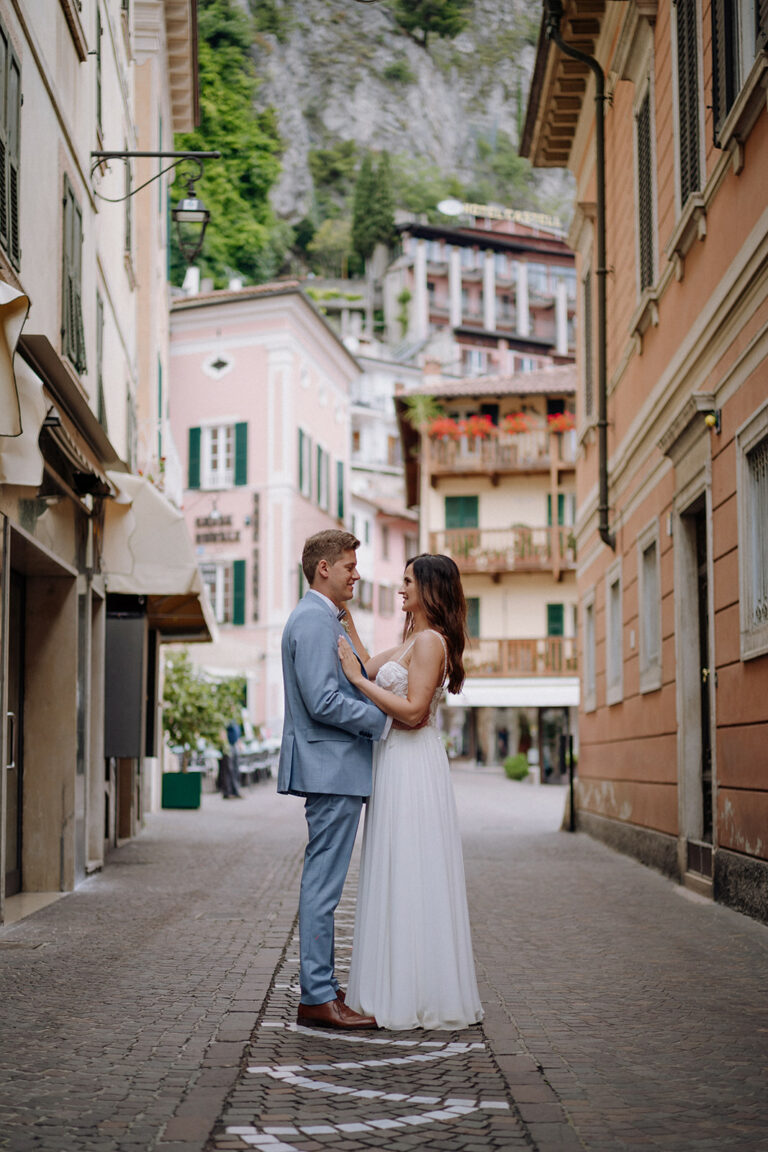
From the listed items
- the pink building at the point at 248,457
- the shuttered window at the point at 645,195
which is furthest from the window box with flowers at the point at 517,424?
the shuttered window at the point at 645,195

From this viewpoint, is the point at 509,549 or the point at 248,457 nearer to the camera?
the point at 248,457

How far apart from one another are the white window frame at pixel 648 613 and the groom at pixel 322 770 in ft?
25.4

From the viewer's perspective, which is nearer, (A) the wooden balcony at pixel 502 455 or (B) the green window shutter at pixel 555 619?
(A) the wooden balcony at pixel 502 455

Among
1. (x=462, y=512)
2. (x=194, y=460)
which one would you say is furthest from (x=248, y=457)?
(x=462, y=512)

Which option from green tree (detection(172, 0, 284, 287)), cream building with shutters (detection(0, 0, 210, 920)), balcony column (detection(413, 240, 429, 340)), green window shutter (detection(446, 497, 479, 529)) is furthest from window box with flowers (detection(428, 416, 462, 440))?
balcony column (detection(413, 240, 429, 340))

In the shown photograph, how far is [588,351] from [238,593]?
81.8 feet

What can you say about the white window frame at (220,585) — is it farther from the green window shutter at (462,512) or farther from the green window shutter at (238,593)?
the green window shutter at (462,512)

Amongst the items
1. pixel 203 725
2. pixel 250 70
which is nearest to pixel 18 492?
pixel 203 725

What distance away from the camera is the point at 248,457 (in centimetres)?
4403

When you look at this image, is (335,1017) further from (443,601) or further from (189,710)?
(189,710)

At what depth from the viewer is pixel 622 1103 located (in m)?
4.68

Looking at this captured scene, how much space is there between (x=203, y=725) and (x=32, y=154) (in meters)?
16.1

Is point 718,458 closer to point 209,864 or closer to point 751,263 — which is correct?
point 751,263

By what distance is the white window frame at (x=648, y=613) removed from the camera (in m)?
13.5
